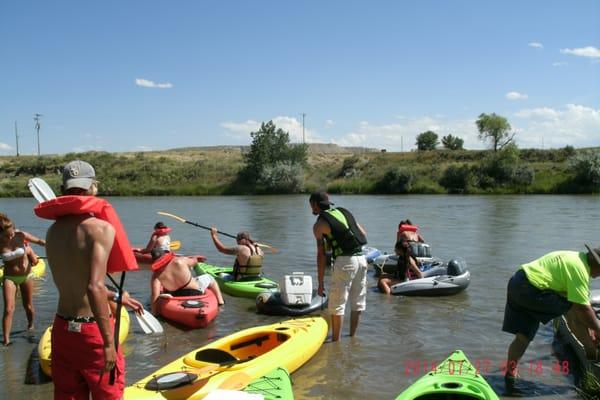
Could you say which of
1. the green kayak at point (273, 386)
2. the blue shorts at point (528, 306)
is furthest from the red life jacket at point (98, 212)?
the blue shorts at point (528, 306)

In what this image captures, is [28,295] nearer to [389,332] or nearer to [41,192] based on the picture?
[41,192]

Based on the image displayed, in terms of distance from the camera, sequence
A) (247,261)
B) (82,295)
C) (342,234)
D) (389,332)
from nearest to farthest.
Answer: (82,295)
(342,234)
(389,332)
(247,261)

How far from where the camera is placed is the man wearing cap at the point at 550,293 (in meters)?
4.29

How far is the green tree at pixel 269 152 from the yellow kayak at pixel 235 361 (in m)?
39.1

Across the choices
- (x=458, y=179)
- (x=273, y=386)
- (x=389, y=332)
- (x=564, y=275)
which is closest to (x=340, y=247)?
(x=389, y=332)

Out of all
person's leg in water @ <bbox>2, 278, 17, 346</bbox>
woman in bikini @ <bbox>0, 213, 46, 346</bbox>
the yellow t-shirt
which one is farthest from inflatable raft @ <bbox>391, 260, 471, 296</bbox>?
person's leg in water @ <bbox>2, 278, 17, 346</bbox>

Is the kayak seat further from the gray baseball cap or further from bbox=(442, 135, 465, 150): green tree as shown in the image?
bbox=(442, 135, 465, 150): green tree

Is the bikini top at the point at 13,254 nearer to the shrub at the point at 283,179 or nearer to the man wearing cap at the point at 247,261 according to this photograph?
the man wearing cap at the point at 247,261

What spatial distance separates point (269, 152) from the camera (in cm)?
4694

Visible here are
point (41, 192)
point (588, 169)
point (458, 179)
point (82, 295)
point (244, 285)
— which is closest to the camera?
point (82, 295)

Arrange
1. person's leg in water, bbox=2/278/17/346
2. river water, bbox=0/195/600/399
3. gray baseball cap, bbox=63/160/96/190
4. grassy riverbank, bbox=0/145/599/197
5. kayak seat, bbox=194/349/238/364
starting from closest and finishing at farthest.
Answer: gray baseball cap, bbox=63/160/96/190
kayak seat, bbox=194/349/238/364
river water, bbox=0/195/600/399
person's leg in water, bbox=2/278/17/346
grassy riverbank, bbox=0/145/599/197

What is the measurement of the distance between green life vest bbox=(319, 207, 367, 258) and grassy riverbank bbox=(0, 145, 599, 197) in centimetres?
3336

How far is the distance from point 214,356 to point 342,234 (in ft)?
5.84

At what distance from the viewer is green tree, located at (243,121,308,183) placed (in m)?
46.0
